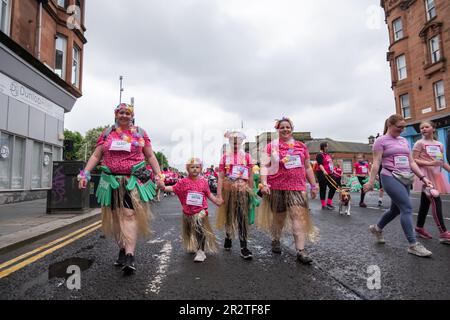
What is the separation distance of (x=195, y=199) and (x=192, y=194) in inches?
3.1

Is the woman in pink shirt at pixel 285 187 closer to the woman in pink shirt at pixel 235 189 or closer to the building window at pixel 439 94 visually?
→ the woman in pink shirt at pixel 235 189

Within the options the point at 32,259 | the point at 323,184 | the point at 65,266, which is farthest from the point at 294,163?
the point at 323,184

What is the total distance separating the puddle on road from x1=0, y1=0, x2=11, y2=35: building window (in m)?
12.8

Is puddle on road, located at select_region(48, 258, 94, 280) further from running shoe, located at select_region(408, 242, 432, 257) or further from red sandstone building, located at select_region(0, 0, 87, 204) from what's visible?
red sandstone building, located at select_region(0, 0, 87, 204)

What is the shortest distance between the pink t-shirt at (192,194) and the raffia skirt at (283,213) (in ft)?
2.88

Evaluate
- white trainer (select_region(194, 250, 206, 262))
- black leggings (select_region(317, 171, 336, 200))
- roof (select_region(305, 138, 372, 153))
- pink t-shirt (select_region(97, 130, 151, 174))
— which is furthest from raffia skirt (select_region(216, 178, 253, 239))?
roof (select_region(305, 138, 372, 153))

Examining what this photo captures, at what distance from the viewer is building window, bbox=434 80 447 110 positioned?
1872 centimetres

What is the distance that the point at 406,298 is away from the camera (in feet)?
7.79
